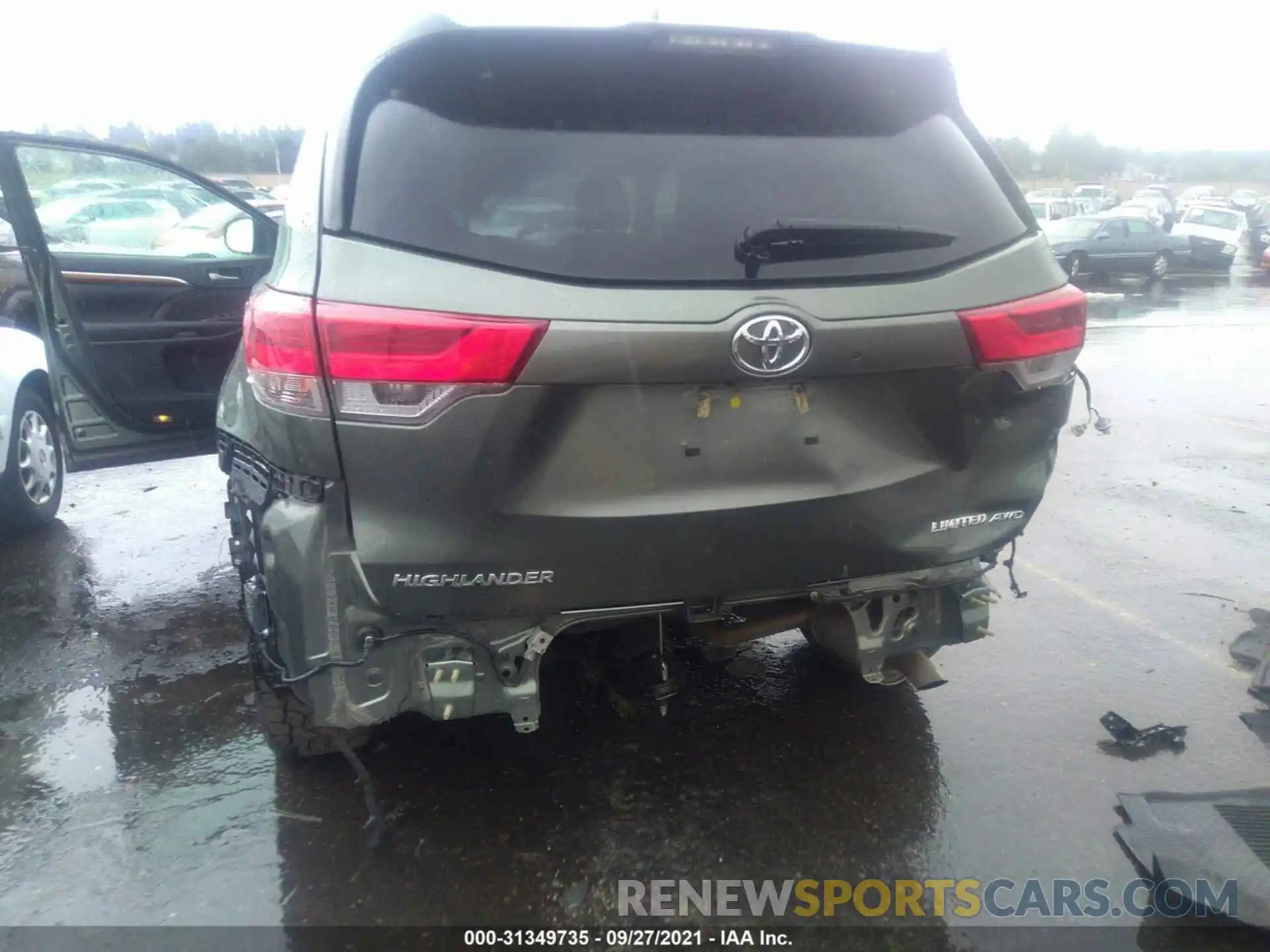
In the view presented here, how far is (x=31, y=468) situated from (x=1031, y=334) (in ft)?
16.6

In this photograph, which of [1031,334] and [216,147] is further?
[216,147]

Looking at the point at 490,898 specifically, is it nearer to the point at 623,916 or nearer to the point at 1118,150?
the point at 623,916

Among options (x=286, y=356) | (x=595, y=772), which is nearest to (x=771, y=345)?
(x=286, y=356)

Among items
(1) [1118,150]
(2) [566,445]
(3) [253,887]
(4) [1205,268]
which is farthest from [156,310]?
(1) [1118,150]

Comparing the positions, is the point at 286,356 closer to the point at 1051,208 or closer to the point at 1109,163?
the point at 1051,208

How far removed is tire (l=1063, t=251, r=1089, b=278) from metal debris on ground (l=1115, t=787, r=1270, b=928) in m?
21.7

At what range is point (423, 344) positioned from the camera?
79.3 inches

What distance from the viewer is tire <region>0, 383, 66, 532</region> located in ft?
16.6

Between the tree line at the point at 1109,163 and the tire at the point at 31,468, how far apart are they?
62287 mm

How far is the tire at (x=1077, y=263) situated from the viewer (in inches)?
877

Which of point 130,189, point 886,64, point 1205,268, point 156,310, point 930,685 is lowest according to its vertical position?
point 1205,268

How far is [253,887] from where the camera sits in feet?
8.48

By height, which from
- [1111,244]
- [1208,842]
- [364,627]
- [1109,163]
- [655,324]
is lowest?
[1111,244]

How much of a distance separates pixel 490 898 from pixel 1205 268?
27634mm
